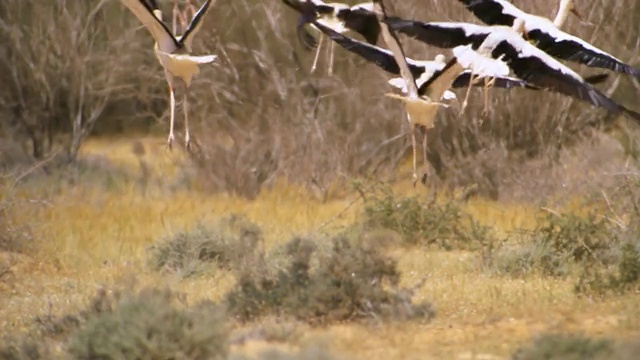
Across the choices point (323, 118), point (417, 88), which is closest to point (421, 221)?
point (323, 118)

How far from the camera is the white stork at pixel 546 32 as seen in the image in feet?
23.2

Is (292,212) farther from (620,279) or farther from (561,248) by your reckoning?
(620,279)

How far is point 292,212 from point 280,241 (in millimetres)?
1896

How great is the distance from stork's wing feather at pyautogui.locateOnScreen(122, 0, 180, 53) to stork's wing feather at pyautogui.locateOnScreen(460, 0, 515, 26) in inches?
69.8

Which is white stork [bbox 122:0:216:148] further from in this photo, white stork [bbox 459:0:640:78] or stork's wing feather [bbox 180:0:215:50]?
white stork [bbox 459:0:640:78]

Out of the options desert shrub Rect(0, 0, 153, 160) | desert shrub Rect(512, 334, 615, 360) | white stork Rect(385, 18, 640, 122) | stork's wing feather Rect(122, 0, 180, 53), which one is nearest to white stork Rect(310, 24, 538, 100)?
white stork Rect(385, 18, 640, 122)

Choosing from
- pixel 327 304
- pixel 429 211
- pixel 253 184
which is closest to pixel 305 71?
pixel 253 184

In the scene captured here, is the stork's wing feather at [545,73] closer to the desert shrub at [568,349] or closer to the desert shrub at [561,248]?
the desert shrub at [568,349]

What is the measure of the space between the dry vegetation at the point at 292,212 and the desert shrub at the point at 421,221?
0.8 inches

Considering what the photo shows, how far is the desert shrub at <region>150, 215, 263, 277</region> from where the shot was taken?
34.5 feet

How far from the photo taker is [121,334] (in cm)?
666

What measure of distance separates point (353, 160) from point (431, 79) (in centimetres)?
742

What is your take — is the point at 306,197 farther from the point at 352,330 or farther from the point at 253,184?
the point at 352,330

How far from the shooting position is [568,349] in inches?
240
